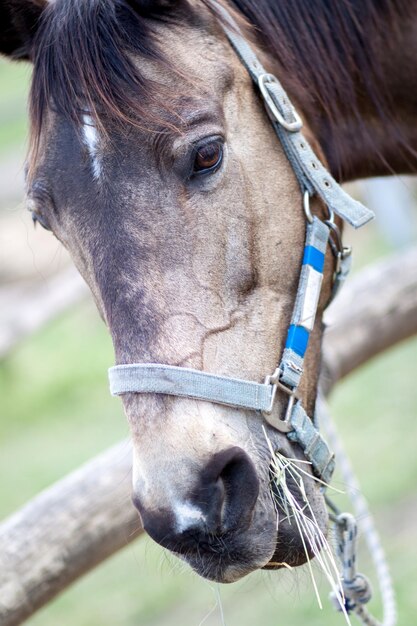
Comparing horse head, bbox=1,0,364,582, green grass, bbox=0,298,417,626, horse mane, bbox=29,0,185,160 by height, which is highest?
horse mane, bbox=29,0,185,160

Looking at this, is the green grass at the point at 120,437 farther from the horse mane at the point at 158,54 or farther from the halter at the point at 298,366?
the horse mane at the point at 158,54

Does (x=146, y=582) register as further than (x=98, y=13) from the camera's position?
Yes

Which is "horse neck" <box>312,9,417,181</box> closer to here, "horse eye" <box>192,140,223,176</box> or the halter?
the halter

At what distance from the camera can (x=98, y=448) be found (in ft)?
19.5

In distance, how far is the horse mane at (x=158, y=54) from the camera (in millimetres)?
1734

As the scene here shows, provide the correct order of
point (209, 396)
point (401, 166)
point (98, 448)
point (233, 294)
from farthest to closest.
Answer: point (98, 448) < point (401, 166) < point (233, 294) < point (209, 396)

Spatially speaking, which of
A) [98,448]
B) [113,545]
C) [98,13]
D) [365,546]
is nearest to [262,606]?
[365,546]

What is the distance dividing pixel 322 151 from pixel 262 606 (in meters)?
2.58

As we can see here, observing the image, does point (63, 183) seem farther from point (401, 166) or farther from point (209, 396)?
point (401, 166)

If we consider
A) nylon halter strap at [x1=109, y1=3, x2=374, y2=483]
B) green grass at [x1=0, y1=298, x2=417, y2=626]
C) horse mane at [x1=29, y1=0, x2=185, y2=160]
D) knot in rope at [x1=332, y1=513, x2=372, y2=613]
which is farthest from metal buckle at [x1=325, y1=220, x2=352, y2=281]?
green grass at [x1=0, y1=298, x2=417, y2=626]

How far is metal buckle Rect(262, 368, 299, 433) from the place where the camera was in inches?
66.2

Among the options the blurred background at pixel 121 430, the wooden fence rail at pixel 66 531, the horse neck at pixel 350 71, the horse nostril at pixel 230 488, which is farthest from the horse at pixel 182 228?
the wooden fence rail at pixel 66 531

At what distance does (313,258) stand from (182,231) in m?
0.35

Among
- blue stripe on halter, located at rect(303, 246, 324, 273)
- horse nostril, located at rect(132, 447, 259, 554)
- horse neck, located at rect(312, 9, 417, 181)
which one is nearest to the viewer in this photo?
horse nostril, located at rect(132, 447, 259, 554)
